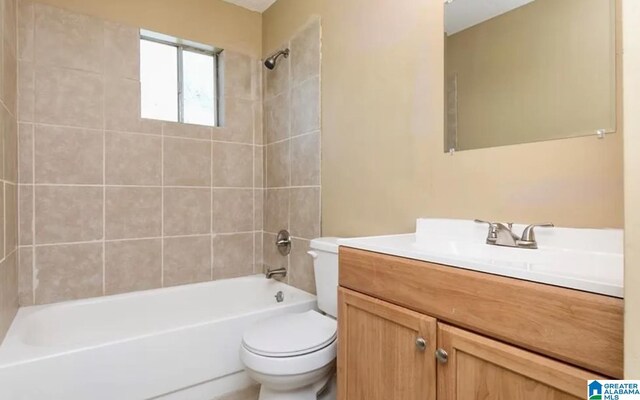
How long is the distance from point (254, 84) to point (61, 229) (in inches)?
62.2

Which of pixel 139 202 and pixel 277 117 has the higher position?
pixel 277 117

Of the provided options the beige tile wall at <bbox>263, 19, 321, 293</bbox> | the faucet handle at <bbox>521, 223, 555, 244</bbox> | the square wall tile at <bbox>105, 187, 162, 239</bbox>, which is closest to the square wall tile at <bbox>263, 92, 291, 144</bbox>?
the beige tile wall at <bbox>263, 19, 321, 293</bbox>

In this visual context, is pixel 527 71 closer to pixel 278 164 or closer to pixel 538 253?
pixel 538 253

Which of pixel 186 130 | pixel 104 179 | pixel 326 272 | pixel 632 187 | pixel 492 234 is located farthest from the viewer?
pixel 186 130

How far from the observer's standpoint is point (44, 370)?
134 cm

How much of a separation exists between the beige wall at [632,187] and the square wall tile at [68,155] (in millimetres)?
2360

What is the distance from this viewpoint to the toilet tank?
67.1 inches

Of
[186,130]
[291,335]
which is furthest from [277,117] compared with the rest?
[291,335]

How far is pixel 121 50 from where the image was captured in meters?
2.13

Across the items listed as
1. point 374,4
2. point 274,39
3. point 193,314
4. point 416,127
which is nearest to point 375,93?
point 416,127

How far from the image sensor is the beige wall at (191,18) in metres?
2.09

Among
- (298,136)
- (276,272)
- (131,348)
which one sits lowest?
(131,348)

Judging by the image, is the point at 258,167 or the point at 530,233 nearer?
the point at 530,233

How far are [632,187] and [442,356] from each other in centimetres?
58
